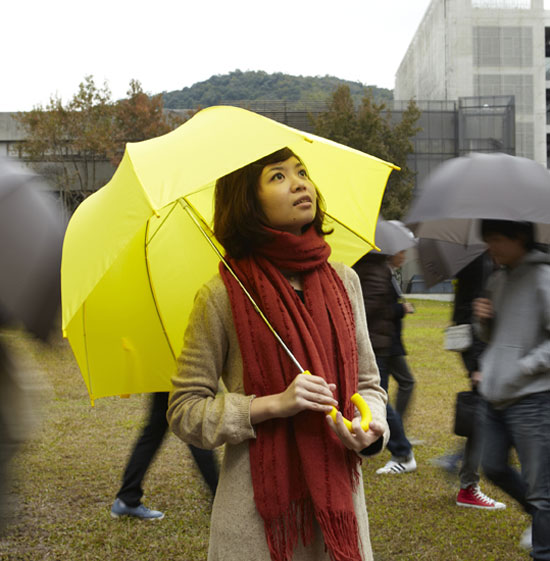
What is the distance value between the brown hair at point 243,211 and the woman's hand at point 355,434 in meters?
0.58

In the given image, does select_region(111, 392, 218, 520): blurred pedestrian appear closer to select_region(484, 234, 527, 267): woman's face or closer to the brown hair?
select_region(484, 234, 527, 267): woman's face

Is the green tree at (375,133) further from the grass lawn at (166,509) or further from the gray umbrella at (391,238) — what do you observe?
the grass lawn at (166,509)

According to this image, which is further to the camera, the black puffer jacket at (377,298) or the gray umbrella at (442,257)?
the black puffer jacket at (377,298)

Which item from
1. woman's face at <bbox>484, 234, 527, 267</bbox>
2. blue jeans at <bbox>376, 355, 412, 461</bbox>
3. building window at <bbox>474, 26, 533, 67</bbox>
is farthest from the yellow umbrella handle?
building window at <bbox>474, 26, 533, 67</bbox>

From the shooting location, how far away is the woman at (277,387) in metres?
2.00

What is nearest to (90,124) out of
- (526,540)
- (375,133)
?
(375,133)

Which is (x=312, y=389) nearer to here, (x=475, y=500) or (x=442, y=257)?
(x=442, y=257)

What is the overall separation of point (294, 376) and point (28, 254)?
845mm

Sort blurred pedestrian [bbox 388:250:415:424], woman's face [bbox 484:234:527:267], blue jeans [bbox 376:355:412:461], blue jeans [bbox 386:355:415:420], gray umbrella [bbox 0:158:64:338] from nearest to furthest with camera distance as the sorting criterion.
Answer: gray umbrella [bbox 0:158:64:338]
woman's face [bbox 484:234:527:267]
blue jeans [bbox 376:355:412:461]
blurred pedestrian [bbox 388:250:415:424]
blue jeans [bbox 386:355:415:420]

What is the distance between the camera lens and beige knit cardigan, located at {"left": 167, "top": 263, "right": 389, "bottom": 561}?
2.04 m

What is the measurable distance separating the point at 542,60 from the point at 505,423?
175 feet

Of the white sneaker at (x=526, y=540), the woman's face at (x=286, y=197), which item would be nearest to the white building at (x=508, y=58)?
the white sneaker at (x=526, y=540)

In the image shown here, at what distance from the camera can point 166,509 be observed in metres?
5.16

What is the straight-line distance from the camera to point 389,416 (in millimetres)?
5773
